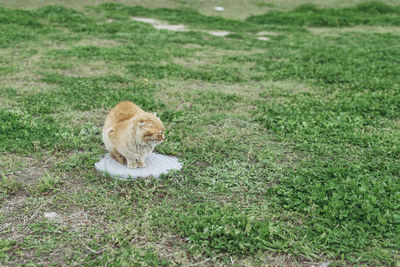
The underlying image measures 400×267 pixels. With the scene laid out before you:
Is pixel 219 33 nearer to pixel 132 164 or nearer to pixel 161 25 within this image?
pixel 161 25

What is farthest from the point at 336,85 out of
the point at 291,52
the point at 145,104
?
the point at 145,104

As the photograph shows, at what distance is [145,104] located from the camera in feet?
21.1

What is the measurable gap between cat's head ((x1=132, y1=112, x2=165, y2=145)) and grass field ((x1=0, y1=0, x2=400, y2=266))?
519 mm

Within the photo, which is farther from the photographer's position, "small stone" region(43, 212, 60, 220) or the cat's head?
the cat's head

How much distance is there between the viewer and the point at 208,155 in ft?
15.8

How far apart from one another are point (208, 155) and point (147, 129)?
1.11 metres

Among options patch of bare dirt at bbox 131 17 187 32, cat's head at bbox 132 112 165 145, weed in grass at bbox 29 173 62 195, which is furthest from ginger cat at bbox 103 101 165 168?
patch of bare dirt at bbox 131 17 187 32

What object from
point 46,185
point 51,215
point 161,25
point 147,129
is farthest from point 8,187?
point 161,25

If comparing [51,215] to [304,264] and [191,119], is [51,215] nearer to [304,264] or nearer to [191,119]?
[304,264]

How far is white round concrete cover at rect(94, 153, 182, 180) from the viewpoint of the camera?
420 cm

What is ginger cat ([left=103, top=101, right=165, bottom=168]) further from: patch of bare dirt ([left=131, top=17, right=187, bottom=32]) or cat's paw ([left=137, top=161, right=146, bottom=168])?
patch of bare dirt ([left=131, top=17, right=187, bottom=32])

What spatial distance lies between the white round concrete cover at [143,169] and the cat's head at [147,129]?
0.42 meters

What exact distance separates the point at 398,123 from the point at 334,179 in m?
2.53

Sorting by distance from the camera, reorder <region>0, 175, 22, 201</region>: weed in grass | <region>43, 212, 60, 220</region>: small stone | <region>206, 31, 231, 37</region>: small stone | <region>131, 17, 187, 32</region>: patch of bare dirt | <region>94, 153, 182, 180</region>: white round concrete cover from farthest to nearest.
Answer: <region>131, 17, 187, 32</region>: patch of bare dirt < <region>206, 31, 231, 37</region>: small stone < <region>94, 153, 182, 180</region>: white round concrete cover < <region>0, 175, 22, 201</region>: weed in grass < <region>43, 212, 60, 220</region>: small stone
